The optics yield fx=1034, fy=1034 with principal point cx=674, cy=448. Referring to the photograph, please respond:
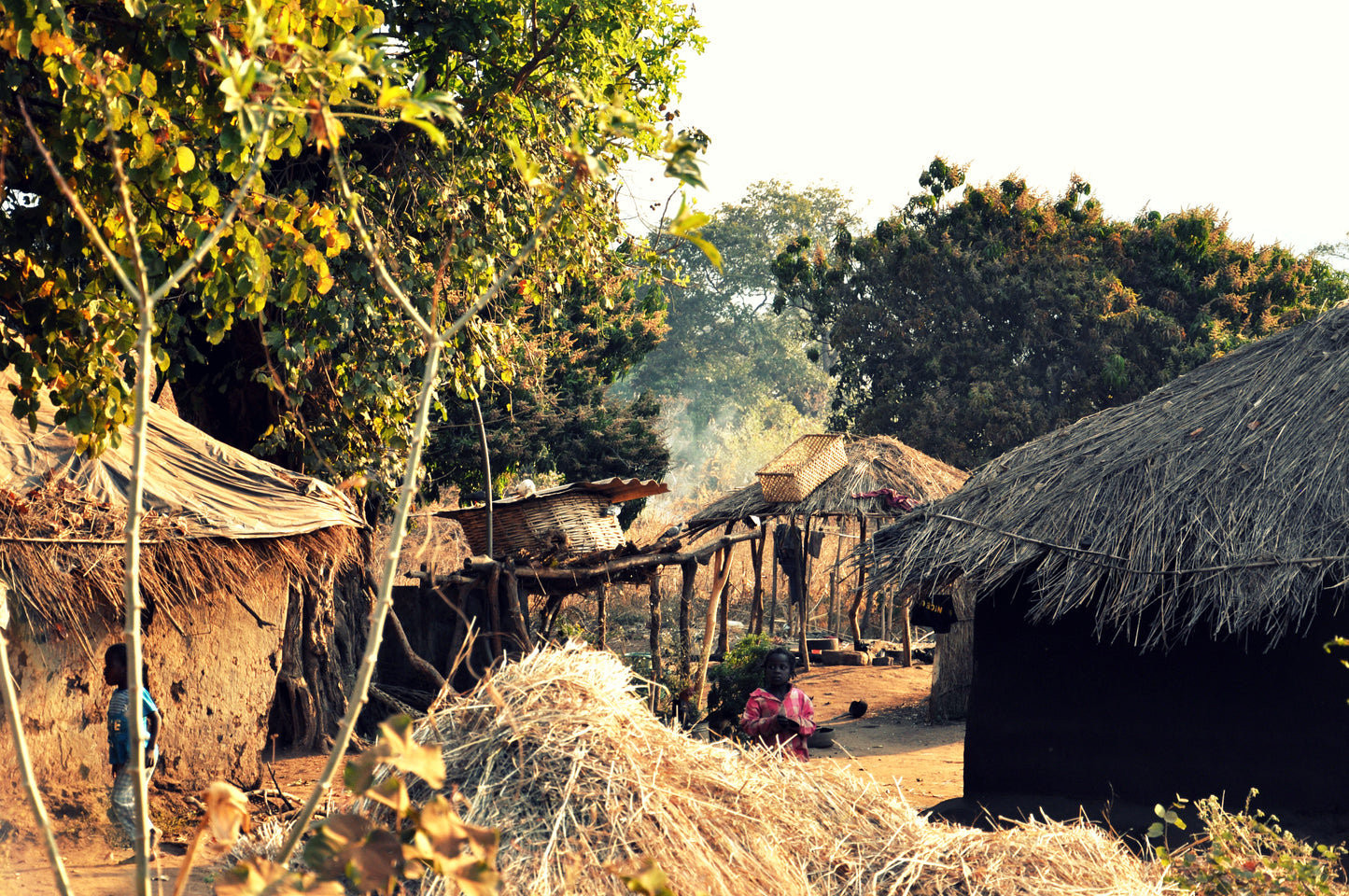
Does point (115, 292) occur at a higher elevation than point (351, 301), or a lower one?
lower

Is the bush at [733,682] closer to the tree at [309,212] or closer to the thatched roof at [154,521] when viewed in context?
the tree at [309,212]

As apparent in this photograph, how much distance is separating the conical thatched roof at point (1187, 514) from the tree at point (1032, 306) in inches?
405

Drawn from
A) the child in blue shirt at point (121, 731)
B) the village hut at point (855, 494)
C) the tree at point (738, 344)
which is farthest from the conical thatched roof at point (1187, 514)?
the tree at point (738, 344)

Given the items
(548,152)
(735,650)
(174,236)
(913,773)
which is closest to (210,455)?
(174,236)

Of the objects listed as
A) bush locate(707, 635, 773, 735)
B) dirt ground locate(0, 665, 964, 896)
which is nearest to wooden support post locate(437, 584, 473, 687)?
dirt ground locate(0, 665, 964, 896)

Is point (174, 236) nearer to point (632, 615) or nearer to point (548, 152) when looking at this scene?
point (548, 152)

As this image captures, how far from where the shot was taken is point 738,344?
42.2 metres

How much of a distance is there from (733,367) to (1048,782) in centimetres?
3463

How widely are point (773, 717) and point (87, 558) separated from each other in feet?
12.8

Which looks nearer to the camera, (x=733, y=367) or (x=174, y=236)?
(x=174, y=236)

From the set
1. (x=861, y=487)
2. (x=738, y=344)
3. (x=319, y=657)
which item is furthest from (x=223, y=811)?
(x=738, y=344)

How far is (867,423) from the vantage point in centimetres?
2083

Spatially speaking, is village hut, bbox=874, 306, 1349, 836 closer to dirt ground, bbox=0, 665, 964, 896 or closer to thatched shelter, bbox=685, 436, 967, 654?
dirt ground, bbox=0, 665, 964, 896

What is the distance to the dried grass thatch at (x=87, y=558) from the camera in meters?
5.41
